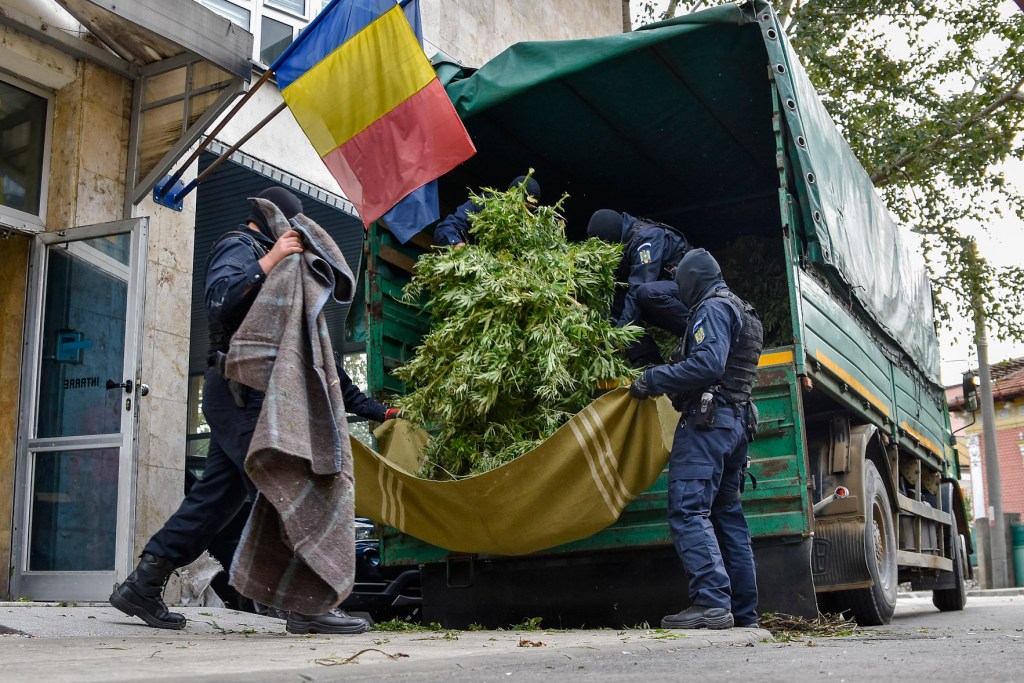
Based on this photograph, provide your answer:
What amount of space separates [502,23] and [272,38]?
4.49 m

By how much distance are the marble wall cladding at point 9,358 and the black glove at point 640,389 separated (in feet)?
15.1

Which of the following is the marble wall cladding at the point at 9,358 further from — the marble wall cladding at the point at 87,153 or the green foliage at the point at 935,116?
the green foliage at the point at 935,116

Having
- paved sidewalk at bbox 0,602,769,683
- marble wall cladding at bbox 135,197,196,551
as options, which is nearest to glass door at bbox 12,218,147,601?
marble wall cladding at bbox 135,197,196,551

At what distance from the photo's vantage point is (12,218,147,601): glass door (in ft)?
23.4

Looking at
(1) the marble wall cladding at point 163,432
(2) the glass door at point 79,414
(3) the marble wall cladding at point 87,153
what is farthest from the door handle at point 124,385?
(3) the marble wall cladding at point 87,153

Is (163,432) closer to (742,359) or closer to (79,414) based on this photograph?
(79,414)

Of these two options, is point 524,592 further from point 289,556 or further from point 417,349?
point 289,556

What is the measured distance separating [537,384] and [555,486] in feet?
1.79

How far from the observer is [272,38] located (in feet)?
34.3

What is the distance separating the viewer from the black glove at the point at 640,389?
17.6ft

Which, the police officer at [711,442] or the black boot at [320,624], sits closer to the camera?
the black boot at [320,624]

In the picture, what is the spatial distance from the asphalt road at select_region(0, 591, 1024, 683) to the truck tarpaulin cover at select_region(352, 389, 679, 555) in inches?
23.5

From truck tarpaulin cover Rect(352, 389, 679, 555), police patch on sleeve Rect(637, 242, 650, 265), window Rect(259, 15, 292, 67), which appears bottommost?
truck tarpaulin cover Rect(352, 389, 679, 555)

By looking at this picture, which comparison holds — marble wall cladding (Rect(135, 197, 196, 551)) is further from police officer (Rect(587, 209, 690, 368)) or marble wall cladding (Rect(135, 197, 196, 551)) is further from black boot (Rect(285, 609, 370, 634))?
police officer (Rect(587, 209, 690, 368))
